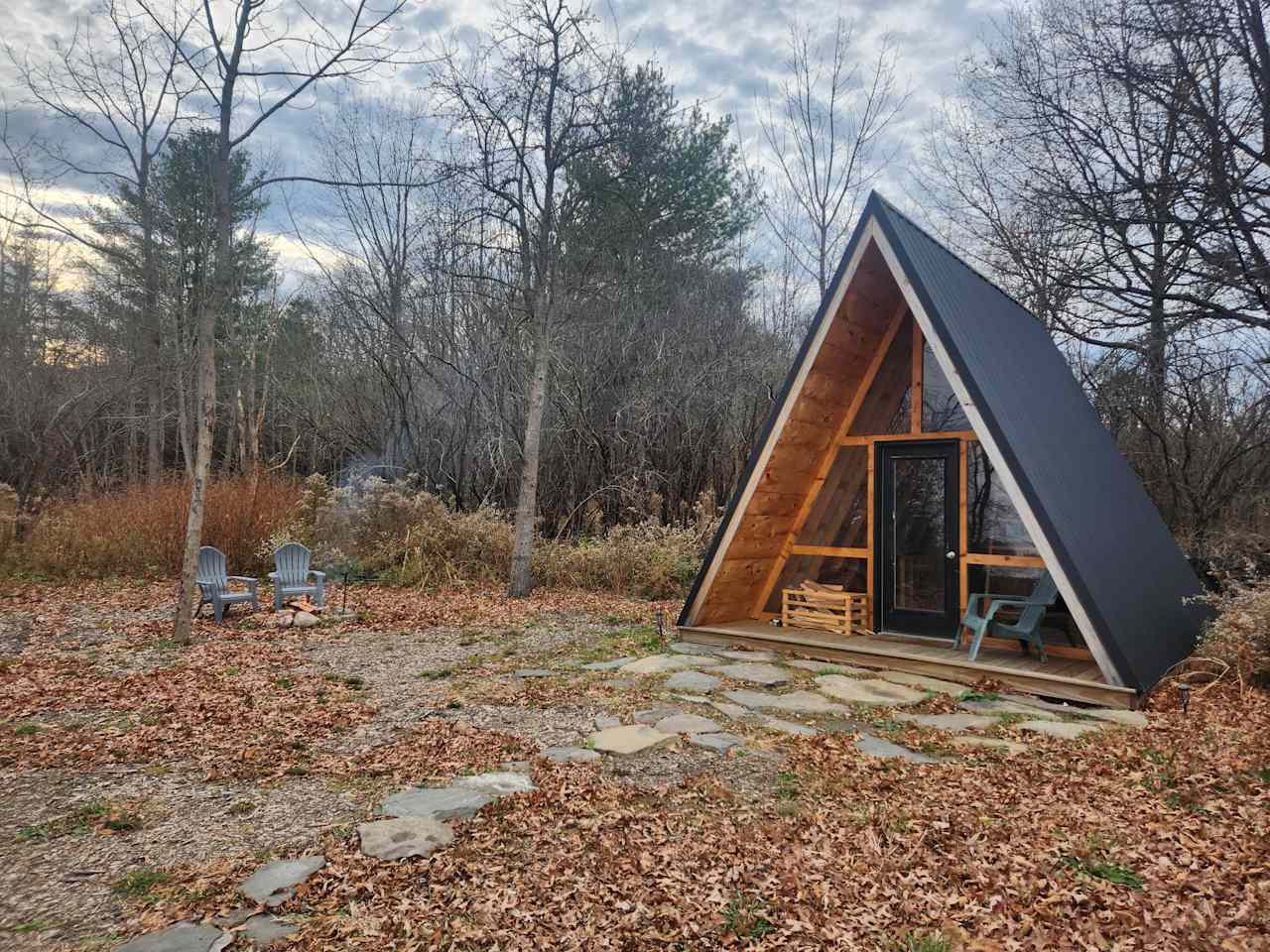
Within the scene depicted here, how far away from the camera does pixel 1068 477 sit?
636 centimetres

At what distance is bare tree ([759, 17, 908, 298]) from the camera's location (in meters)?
15.1

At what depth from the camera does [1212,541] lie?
37.1 ft

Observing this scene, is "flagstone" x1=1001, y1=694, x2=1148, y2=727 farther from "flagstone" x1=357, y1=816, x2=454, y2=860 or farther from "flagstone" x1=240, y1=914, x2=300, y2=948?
"flagstone" x1=240, y1=914, x2=300, y2=948

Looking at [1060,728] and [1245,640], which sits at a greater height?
[1245,640]

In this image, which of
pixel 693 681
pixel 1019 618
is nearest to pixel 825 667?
pixel 693 681

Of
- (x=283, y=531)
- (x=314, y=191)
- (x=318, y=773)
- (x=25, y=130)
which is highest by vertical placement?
(x=314, y=191)

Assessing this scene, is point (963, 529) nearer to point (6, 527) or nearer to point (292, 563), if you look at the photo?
point (292, 563)

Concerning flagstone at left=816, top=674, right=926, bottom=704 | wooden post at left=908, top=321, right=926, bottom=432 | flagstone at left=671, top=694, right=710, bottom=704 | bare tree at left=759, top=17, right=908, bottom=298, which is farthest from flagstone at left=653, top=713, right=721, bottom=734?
bare tree at left=759, top=17, right=908, bottom=298

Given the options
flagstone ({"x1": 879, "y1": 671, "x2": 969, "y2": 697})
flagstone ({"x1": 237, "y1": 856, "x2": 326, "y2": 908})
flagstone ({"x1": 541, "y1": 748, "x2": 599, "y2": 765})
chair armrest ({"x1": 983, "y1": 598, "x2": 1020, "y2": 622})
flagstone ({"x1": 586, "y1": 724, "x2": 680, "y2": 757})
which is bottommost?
flagstone ({"x1": 237, "y1": 856, "x2": 326, "y2": 908})

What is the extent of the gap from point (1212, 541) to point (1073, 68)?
7.76m

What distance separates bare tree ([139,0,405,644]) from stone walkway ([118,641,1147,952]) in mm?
3766

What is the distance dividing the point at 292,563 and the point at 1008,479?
8.02 metres

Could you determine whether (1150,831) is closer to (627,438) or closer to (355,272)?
(627,438)

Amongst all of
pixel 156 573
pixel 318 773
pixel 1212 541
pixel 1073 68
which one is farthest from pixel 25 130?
pixel 1212 541
